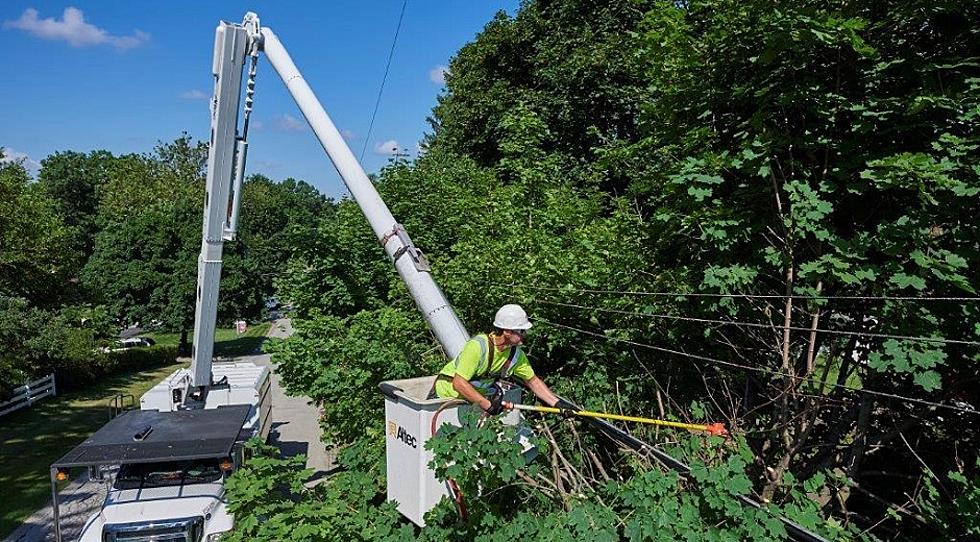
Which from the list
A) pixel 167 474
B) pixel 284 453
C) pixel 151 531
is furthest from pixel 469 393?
pixel 284 453

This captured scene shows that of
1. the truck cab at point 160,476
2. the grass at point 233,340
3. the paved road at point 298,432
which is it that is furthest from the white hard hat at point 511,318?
the grass at point 233,340

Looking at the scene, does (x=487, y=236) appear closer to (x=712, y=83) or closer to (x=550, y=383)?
(x=550, y=383)

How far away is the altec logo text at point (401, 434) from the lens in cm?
520

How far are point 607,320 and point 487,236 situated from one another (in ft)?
9.69

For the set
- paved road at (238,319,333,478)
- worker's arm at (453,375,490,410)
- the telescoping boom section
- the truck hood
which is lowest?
paved road at (238,319,333,478)

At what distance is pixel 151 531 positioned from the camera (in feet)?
22.6

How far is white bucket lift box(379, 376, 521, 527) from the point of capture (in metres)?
5.07

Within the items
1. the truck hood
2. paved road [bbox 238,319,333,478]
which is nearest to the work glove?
the truck hood

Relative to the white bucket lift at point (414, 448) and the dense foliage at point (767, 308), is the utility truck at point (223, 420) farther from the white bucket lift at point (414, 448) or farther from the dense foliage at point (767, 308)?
the dense foliage at point (767, 308)

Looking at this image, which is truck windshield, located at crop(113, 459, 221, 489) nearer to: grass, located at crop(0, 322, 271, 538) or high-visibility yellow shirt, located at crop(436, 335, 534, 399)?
high-visibility yellow shirt, located at crop(436, 335, 534, 399)

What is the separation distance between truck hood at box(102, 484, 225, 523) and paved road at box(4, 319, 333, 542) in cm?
162

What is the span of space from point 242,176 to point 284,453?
28.2 feet

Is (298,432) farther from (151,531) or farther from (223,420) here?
(151,531)

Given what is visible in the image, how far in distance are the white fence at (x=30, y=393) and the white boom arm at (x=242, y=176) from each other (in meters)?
14.3
